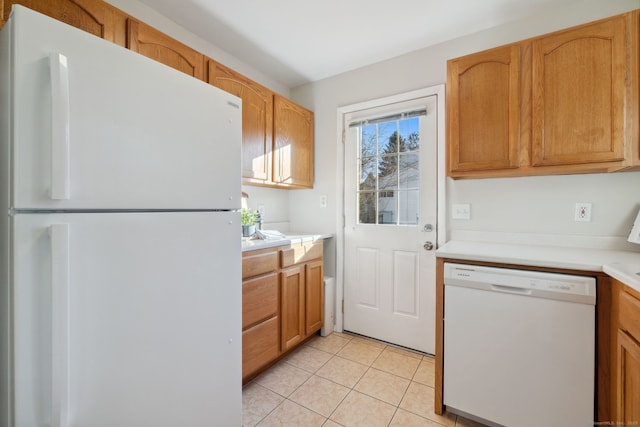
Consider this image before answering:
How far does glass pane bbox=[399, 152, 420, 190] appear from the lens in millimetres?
2279

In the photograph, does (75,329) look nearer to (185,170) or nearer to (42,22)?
(185,170)

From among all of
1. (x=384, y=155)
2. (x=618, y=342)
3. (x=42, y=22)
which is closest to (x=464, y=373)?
(x=618, y=342)

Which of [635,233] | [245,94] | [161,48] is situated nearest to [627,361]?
[635,233]

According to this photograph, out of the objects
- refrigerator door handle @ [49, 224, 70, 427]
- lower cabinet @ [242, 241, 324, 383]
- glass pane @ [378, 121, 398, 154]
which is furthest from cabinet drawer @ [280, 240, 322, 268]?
refrigerator door handle @ [49, 224, 70, 427]

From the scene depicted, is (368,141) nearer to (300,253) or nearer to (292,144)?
(292,144)

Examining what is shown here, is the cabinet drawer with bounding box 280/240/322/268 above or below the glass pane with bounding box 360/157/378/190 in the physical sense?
below

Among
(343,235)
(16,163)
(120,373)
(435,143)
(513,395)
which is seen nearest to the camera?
(16,163)

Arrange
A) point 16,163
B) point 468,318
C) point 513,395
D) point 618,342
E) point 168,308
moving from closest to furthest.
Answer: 1. point 16,163
2. point 168,308
3. point 618,342
4. point 513,395
5. point 468,318

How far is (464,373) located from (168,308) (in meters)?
1.46

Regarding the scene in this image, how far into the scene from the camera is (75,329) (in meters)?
0.79

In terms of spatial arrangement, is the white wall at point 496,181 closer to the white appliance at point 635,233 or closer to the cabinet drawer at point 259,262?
the white appliance at point 635,233

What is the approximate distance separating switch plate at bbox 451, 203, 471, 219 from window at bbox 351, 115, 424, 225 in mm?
270

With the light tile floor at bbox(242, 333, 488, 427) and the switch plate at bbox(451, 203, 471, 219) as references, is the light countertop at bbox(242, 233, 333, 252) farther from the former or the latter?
the switch plate at bbox(451, 203, 471, 219)

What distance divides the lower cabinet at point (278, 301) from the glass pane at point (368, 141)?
Result: 2.95 feet
